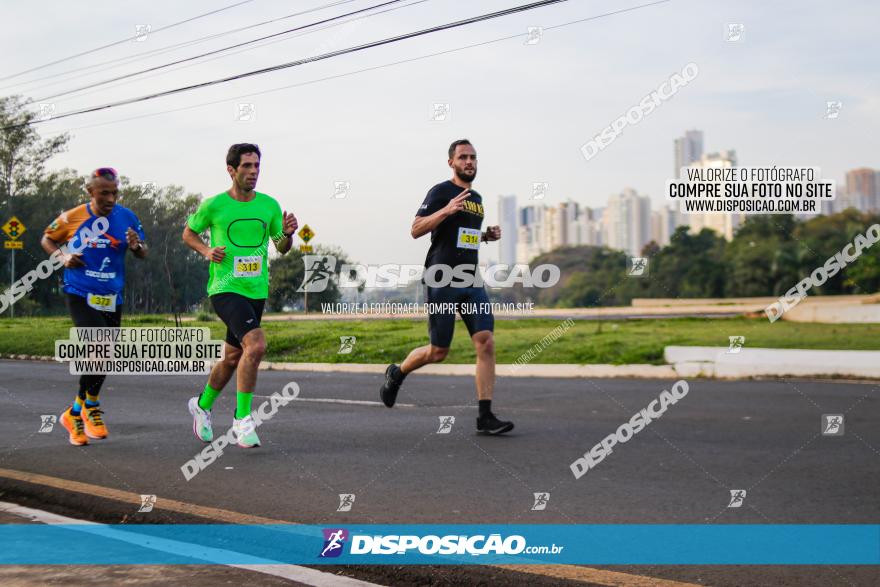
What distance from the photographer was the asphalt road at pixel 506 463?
4.77m

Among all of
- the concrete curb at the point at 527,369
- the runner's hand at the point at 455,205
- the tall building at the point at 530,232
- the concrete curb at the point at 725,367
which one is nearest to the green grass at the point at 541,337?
the concrete curb at the point at 527,369

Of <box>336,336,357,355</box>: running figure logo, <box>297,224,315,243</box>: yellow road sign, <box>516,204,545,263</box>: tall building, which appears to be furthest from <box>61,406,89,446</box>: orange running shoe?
<box>516,204,545,263</box>: tall building

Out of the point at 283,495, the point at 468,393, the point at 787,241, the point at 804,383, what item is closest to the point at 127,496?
the point at 283,495

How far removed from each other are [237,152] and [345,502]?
3157 mm

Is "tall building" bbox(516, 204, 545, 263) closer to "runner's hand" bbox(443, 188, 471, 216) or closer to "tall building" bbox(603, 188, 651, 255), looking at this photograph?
"tall building" bbox(603, 188, 651, 255)

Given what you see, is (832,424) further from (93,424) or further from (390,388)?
(93,424)

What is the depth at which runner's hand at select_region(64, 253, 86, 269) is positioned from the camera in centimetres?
732

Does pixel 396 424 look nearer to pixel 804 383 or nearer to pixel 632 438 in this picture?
pixel 632 438

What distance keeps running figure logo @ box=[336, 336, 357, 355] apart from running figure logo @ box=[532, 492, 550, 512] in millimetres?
14041

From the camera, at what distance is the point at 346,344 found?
780 inches

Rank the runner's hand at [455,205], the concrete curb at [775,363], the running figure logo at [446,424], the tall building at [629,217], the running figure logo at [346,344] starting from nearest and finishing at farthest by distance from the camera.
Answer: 1. the runner's hand at [455,205]
2. the running figure logo at [446,424]
3. the concrete curb at [775,363]
4. the running figure logo at [346,344]
5. the tall building at [629,217]

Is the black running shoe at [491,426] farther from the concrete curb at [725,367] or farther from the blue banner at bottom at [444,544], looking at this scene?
the concrete curb at [725,367]

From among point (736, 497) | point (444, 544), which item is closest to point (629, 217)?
point (736, 497)

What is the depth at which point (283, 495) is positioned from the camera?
5.27 metres
